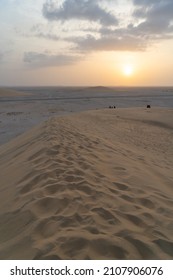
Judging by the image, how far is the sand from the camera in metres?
3.54

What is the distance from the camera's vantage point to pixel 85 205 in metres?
4.43

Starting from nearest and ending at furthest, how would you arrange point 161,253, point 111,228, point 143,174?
point 161,253 < point 111,228 < point 143,174

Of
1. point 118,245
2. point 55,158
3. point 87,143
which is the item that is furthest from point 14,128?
point 118,245

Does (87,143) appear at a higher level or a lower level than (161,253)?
higher

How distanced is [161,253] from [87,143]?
518cm

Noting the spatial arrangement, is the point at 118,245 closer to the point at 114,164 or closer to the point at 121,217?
the point at 121,217

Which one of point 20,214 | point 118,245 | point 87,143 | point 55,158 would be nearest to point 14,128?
point 87,143

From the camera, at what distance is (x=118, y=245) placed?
11.6 feet

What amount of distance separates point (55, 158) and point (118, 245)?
3.20 meters

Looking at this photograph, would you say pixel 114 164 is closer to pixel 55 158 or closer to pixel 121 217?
pixel 55 158

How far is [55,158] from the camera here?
21.1 ft

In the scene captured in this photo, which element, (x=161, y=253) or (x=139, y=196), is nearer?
(x=161, y=253)

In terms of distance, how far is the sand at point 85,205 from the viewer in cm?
354
